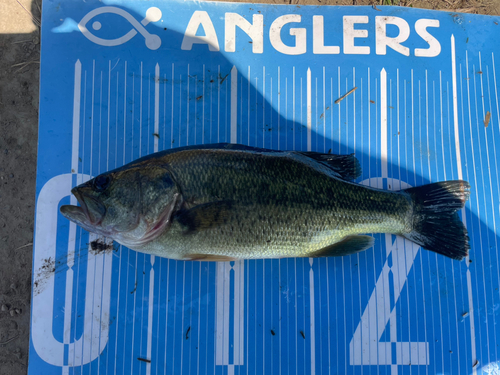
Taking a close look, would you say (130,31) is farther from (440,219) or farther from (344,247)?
(440,219)

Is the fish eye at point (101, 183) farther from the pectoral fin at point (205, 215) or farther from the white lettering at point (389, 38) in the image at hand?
the white lettering at point (389, 38)

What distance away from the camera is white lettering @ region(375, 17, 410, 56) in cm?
291

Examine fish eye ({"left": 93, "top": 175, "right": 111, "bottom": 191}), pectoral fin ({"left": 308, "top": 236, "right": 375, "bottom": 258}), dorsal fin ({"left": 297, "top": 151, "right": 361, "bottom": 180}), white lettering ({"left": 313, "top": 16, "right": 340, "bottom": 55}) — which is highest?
white lettering ({"left": 313, "top": 16, "right": 340, "bottom": 55})

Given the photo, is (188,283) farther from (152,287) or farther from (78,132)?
(78,132)

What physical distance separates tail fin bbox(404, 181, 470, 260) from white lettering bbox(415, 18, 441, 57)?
1409 millimetres

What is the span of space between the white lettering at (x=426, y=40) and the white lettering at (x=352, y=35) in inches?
21.4

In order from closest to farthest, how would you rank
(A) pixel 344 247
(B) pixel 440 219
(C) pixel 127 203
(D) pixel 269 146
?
(C) pixel 127 203 → (A) pixel 344 247 → (B) pixel 440 219 → (D) pixel 269 146

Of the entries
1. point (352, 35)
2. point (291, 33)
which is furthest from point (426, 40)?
point (291, 33)

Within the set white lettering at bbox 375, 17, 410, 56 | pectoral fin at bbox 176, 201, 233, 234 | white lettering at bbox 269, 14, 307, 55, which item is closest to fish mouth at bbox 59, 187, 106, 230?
pectoral fin at bbox 176, 201, 233, 234

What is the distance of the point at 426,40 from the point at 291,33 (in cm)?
141

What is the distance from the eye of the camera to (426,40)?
292 centimetres

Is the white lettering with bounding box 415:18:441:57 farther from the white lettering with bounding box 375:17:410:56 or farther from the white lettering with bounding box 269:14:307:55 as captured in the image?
the white lettering with bounding box 269:14:307:55

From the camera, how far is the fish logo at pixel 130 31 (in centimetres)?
285

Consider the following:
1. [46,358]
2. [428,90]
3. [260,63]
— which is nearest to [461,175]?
[428,90]
